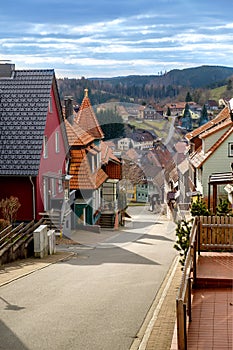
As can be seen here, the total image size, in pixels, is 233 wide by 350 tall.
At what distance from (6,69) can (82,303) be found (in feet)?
61.2

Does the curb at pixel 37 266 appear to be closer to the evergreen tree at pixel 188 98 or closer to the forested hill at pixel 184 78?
the forested hill at pixel 184 78

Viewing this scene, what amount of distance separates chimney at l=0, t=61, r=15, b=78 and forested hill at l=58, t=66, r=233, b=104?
3654 mm

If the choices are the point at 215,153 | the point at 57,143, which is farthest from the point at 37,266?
the point at 215,153

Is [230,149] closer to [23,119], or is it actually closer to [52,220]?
[52,220]

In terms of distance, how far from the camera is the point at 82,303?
12.9m

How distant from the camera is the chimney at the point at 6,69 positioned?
2867 centimetres

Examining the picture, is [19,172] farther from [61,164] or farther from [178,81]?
[178,81]

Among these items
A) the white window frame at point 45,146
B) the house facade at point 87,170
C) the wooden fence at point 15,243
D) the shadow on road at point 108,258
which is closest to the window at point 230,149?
the house facade at point 87,170

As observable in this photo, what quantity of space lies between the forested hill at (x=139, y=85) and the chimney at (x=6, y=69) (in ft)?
12.0

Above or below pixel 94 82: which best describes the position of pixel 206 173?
below

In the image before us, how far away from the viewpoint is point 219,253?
14672 mm

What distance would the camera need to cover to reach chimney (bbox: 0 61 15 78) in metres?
28.7

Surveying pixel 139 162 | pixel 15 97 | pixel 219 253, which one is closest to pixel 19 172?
pixel 15 97

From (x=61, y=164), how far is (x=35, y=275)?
49.3 feet
